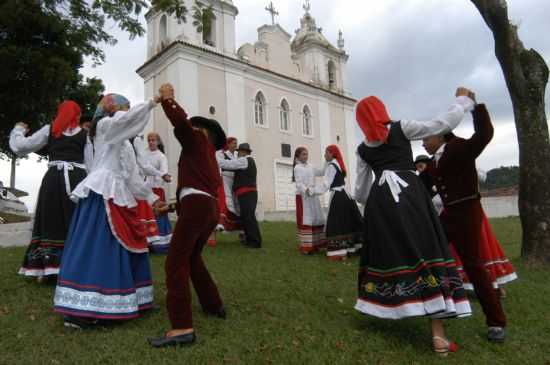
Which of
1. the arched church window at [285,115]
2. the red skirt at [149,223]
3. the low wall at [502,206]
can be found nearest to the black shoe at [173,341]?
the red skirt at [149,223]

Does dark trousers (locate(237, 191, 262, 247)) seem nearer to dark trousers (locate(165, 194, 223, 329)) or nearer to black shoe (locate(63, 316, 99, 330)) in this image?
dark trousers (locate(165, 194, 223, 329))

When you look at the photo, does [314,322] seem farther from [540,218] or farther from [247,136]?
[247,136]

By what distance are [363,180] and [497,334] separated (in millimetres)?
1712

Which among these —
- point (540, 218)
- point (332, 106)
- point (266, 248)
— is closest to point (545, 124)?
point (540, 218)

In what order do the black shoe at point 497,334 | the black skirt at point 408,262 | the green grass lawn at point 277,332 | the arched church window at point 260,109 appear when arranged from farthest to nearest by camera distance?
the arched church window at point 260,109
the black shoe at point 497,334
the black skirt at point 408,262
the green grass lawn at point 277,332

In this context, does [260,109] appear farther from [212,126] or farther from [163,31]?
[212,126]

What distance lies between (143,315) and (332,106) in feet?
81.4

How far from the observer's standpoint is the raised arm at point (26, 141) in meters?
4.83

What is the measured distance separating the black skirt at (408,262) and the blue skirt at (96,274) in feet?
6.61

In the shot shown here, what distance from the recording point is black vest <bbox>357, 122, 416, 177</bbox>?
11.6 feet

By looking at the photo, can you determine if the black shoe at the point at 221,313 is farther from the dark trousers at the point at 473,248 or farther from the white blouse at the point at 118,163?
the dark trousers at the point at 473,248

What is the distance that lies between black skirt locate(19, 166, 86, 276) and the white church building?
14154 millimetres

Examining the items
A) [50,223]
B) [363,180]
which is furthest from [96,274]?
[363,180]

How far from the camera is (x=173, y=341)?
3215 millimetres
